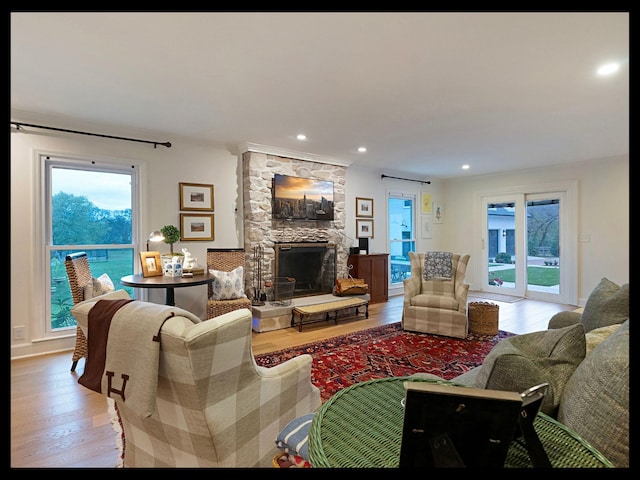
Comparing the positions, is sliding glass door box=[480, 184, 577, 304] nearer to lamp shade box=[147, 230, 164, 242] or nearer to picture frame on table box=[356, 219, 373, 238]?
picture frame on table box=[356, 219, 373, 238]

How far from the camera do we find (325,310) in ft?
12.8

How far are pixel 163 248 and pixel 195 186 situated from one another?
86 cm

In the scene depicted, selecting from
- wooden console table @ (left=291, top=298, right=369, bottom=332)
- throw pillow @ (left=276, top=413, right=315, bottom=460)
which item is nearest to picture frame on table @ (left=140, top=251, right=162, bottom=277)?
wooden console table @ (left=291, top=298, right=369, bottom=332)

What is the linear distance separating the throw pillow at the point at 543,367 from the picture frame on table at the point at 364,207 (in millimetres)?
4509

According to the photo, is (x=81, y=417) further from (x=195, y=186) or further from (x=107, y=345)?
Answer: (x=195, y=186)

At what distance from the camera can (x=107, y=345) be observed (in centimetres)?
91

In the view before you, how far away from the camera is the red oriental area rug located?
256 centimetres

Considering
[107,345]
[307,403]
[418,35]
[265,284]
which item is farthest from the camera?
[265,284]

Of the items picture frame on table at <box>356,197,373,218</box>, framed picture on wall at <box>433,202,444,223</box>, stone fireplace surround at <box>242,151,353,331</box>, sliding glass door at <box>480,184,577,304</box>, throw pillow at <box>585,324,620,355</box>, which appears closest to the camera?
throw pillow at <box>585,324,620,355</box>

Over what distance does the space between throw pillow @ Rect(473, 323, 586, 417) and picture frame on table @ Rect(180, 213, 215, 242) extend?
3.64 m

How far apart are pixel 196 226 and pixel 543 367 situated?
380cm

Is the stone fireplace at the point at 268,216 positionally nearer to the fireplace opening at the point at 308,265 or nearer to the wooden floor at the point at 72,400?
the fireplace opening at the point at 308,265
